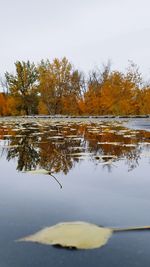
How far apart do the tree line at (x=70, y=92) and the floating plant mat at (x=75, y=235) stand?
2417 centimetres

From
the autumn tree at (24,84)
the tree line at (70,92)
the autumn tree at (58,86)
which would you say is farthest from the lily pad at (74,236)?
the autumn tree at (24,84)

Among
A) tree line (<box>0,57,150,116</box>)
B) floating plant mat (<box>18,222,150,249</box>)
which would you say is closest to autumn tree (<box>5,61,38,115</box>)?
tree line (<box>0,57,150,116</box>)

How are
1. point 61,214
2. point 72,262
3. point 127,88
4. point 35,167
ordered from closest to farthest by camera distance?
point 72,262, point 61,214, point 35,167, point 127,88

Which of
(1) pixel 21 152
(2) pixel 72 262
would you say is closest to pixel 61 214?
(2) pixel 72 262

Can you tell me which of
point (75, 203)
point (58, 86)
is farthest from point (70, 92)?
point (75, 203)

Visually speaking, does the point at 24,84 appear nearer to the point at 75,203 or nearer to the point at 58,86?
the point at 58,86

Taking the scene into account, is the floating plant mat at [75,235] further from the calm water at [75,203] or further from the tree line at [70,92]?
the tree line at [70,92]

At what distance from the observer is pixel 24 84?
110 feet

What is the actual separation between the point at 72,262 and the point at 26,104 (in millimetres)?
33479

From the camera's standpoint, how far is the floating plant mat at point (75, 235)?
3.47ft

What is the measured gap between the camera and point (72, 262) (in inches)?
37.5

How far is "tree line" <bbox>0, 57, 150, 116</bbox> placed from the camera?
1000 inches

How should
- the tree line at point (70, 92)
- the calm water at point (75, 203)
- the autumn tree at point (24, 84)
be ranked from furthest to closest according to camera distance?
the autumn tree at point (24, 84)
the tree line at point (70, 92)
the calm water at point (75, 203)

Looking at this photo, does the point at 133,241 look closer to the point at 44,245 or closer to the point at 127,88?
the point at 44,245
